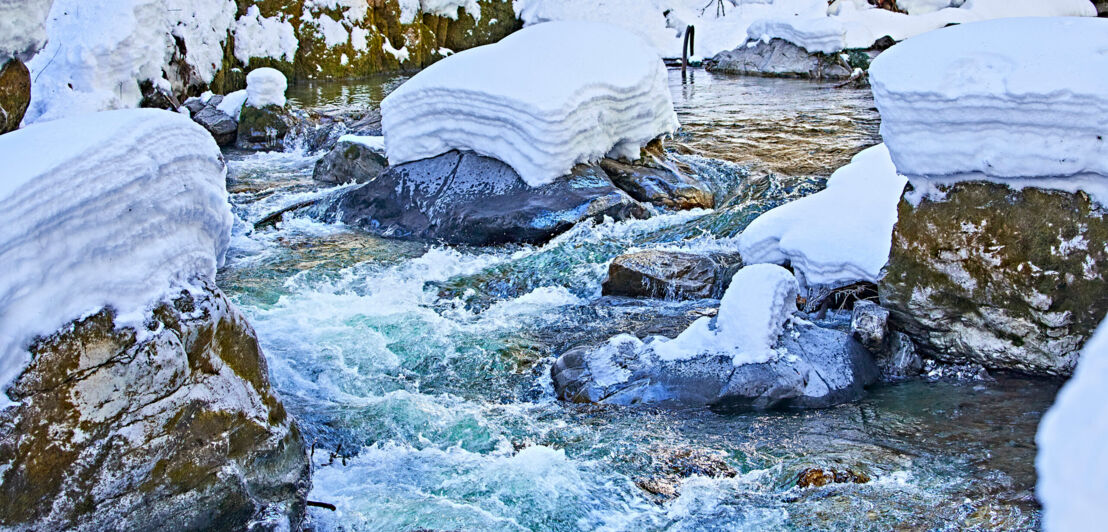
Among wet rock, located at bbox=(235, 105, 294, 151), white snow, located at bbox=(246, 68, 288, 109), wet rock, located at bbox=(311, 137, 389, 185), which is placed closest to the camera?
wet rock, located at bbox=(311, 137, 389, 185)

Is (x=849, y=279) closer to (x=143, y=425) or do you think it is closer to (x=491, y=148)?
(x=491, y=148)

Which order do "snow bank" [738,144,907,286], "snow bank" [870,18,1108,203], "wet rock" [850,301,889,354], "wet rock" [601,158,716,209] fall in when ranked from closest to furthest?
1. "snow bank" [870,18,1108,203]
2. "wet rock" [850,301,889,354]
3. "snow bank" [738,144,907,286]
4. "wet rock" [601,158,716,209]

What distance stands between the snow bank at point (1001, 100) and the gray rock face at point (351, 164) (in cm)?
624

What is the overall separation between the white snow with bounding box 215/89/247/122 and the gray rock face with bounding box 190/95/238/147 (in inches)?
2.4

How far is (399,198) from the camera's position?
8.12 metres

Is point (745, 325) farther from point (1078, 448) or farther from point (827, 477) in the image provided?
point (1078, 448)

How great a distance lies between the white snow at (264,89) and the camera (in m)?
13.1

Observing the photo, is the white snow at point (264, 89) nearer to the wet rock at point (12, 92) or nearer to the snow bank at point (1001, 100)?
the wet rock at point (12, 92)

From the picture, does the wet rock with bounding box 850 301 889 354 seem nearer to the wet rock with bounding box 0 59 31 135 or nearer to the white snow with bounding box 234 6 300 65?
the wet rock with bounding box 0 59 31 135

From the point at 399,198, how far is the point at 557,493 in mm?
4944

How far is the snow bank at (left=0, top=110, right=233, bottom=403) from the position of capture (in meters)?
2.53

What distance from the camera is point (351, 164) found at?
991cm

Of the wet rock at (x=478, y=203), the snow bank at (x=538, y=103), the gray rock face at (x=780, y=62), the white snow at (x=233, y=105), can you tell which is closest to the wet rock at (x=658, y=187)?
the snow bank at (x=538, y=103)

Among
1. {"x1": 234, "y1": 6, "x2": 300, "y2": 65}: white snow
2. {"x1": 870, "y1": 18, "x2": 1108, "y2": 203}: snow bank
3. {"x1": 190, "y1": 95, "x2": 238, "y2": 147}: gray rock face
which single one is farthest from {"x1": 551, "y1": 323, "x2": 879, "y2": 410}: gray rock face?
{"x1": 234, "y1": 6, "x2": 300, "y2": 65}: white snow
